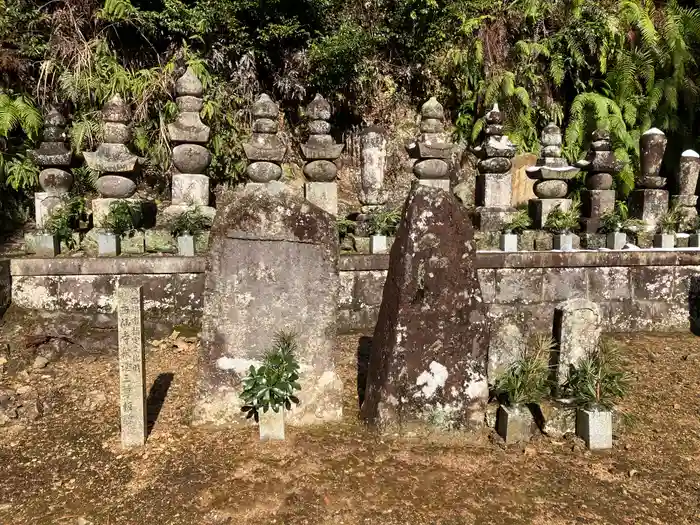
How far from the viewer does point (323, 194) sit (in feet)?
23.7

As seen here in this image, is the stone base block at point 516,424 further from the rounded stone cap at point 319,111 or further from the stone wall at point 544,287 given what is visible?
the rounded stone cap at point 319,111

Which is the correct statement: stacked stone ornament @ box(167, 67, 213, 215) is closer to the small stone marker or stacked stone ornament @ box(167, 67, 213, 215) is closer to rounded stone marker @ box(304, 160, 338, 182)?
rounded stone marker @ box(304, 160, 338, 182)

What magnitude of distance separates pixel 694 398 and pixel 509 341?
1828mm

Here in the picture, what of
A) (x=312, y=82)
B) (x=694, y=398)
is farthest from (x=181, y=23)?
(x=694, y=398)

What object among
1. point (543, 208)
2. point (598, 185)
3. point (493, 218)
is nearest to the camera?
point (493, 218)

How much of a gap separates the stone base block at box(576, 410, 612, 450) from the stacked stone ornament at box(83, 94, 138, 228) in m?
5.63

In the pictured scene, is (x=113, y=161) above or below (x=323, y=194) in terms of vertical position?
above

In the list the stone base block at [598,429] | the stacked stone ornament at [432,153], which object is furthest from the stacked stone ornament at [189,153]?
the stone base block at [598,429]

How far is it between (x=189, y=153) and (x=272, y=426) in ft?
14.1

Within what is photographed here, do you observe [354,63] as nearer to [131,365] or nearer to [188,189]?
[188,189]

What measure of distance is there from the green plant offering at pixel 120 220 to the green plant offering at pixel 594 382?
4.95 m

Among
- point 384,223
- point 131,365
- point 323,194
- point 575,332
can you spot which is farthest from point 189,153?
point 575,332

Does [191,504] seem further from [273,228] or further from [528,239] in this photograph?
[528,239]

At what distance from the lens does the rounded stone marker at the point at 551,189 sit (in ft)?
24.2
